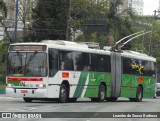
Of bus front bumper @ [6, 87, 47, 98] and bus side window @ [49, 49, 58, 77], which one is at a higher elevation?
bus side window @ [49, 49, 58, 77]

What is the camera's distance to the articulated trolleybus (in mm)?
27812

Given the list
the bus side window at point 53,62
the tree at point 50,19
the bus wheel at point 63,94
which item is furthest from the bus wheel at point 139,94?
the tree at point 50,19

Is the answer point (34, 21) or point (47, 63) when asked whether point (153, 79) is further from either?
point (34, 21)

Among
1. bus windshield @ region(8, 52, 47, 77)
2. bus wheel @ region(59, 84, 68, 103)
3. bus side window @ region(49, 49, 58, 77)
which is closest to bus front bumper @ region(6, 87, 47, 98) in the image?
bus windshield @ region(8, 52, 47, 77)

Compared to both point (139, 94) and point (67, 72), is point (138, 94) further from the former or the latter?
point (67, 72)

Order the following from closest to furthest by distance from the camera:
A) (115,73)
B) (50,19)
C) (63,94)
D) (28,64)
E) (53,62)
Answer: (28,64), (53,62), (63,94), (115,73), (50,19)

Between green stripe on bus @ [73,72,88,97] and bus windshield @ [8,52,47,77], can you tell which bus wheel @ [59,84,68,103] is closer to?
green stripe on bus @ [73,72,88,97]

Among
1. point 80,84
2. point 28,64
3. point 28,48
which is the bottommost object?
point 80,84

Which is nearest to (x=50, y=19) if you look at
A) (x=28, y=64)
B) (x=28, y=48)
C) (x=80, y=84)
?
(x=80, y=84)

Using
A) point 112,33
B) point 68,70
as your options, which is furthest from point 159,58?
point 68,70

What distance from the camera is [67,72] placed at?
29.3 meters

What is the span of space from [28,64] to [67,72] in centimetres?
241

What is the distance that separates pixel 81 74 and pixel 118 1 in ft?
132

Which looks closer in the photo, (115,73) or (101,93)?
(101,93)
